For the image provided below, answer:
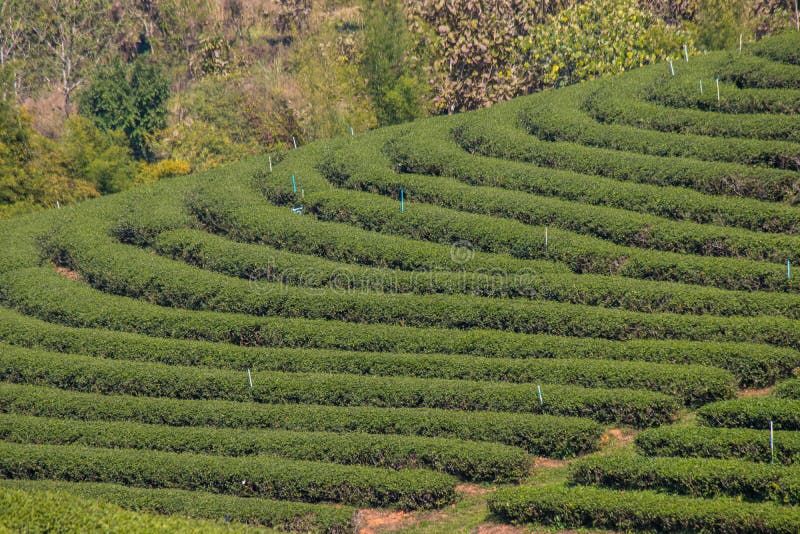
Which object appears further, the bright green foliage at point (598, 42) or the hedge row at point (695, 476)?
the bright green foliage at point (598, 42)

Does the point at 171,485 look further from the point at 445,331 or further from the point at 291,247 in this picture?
the point at 291,247

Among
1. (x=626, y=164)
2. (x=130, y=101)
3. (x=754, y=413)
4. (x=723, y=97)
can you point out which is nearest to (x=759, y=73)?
(x=723, y=97)

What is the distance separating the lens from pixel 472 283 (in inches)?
1331

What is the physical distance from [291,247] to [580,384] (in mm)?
14020

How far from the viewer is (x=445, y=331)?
104 feet

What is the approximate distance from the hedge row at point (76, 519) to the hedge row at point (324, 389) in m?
7.75

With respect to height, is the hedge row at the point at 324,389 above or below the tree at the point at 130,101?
below

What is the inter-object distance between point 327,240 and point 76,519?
17.6 m

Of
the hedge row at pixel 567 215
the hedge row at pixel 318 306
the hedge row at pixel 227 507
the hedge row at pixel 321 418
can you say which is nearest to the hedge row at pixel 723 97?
the hedge row at pixel 567 215

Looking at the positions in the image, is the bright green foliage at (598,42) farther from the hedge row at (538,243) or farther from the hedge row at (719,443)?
the hedge row at (719,443)

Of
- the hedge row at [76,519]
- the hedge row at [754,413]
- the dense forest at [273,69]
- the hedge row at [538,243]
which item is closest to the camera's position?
the hedge row at [76,519]

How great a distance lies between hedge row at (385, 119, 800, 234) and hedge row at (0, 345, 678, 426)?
9955 mm

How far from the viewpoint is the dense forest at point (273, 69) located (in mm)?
54375

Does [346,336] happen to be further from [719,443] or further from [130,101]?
[130,101]
